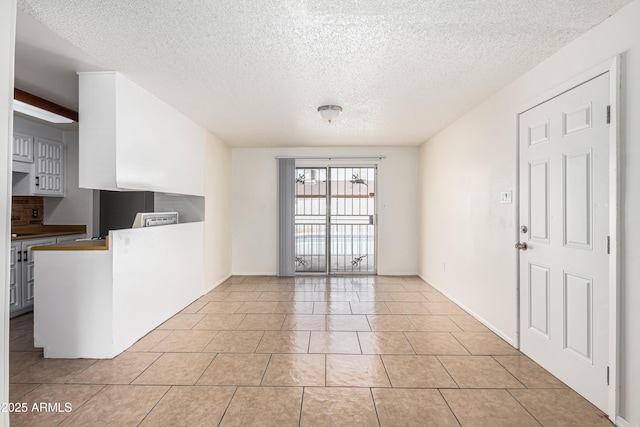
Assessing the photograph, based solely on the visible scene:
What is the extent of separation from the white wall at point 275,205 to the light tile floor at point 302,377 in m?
2.36

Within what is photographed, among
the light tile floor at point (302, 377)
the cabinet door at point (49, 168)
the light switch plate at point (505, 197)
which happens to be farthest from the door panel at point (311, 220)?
the cabinet door at point (49, 168)

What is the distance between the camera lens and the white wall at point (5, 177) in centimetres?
141

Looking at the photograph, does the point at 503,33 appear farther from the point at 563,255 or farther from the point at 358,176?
the point at 358,176

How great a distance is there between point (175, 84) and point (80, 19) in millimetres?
1090

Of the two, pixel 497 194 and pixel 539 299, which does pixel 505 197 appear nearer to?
pixel 497 194

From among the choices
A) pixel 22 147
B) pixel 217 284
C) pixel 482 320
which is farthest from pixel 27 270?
pixel 482 320

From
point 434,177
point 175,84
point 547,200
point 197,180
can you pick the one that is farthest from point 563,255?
point 197,180

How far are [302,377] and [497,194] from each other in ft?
8.49

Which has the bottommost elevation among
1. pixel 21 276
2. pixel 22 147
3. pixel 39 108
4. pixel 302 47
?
pixel 21 276

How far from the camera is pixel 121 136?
291 centimetres

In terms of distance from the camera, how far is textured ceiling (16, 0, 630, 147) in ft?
6.48

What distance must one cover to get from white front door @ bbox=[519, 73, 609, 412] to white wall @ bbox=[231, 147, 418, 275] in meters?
3.33

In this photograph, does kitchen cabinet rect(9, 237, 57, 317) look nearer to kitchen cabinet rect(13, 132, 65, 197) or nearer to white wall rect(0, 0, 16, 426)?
kitchen cabinet rect(13, 132, 65, 197)

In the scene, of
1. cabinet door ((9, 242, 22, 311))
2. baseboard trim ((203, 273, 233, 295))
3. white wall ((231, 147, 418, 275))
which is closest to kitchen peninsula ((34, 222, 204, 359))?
A: cabinet door ((9, 242, 22, 311))
